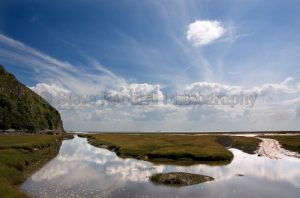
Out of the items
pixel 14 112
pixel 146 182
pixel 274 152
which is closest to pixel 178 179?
pixel 146 182

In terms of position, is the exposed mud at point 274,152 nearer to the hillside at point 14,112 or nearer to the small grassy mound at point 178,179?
the small grassy mound at point 178,179

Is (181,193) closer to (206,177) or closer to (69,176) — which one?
(206,177)

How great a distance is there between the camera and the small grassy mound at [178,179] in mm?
41006

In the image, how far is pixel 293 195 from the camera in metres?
35.2

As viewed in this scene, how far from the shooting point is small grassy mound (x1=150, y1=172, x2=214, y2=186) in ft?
135

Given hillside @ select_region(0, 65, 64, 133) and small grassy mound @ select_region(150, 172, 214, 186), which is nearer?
small grassy mound @ select_region(150, 172, 214, 186)

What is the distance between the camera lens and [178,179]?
41.7 meters

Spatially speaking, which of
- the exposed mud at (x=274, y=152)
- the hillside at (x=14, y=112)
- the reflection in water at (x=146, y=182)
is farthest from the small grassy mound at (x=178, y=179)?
the hillside at (x=14, y=112)

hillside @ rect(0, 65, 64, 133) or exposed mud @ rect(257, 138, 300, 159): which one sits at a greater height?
hillside @ rect(0, 65, 64, 133)

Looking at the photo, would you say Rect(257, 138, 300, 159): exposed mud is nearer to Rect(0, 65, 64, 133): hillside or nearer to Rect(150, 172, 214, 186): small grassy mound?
Rect(150, 172, 214, 186): small grassy mound

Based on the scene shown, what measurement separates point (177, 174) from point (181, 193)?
28.5ft

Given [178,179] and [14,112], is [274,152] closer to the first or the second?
[178,179]

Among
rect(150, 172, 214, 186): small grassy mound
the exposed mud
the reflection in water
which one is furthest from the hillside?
rect(150, 172, 214, 186): small grassy mound

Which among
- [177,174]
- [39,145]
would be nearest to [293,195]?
[177,174]
